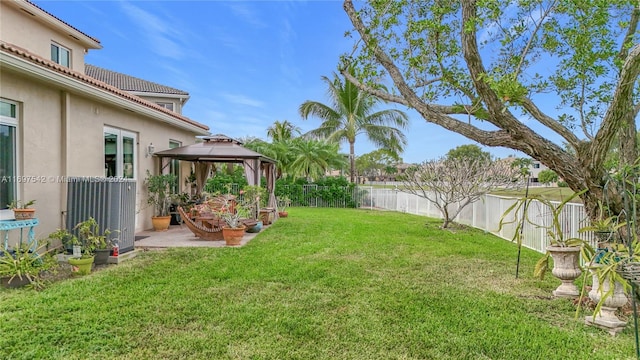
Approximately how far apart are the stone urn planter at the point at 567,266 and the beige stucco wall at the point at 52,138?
8620mm

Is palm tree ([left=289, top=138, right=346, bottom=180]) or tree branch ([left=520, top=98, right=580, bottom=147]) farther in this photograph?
palm tree ([left=289, top=138, right=346, bottom=180])

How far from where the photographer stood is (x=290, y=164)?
21.9m

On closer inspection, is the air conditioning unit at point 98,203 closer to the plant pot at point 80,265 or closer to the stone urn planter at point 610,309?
the plant pot at point 80,265

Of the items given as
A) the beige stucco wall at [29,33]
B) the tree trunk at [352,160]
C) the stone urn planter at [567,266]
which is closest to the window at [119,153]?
the beige stucco wall at [29,33]

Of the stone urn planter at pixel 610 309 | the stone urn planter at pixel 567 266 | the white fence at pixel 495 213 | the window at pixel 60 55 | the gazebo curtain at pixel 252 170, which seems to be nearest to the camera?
the stone urn planter at pixel 610 309

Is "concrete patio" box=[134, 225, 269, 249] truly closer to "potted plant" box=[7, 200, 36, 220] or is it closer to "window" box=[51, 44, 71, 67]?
"potted plant" box=[7, 200, 36, 220]

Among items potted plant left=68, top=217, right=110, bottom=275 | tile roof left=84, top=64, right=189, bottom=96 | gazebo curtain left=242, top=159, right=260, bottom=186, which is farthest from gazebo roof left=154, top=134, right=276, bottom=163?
tile roof left=84, top=64, right=189, bottom=96

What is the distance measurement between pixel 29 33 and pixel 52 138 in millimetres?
4133

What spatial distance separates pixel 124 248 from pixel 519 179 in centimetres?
1329

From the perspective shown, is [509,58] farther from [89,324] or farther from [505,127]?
[89,324]

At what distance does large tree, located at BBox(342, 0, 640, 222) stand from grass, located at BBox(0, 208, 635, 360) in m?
1.98

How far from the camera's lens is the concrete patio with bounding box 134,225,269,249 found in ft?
27.2

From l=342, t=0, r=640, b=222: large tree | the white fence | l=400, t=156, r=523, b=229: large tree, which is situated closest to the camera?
l=342, t=0, r=640, b=222: large tree

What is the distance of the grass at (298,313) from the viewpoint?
337cm
